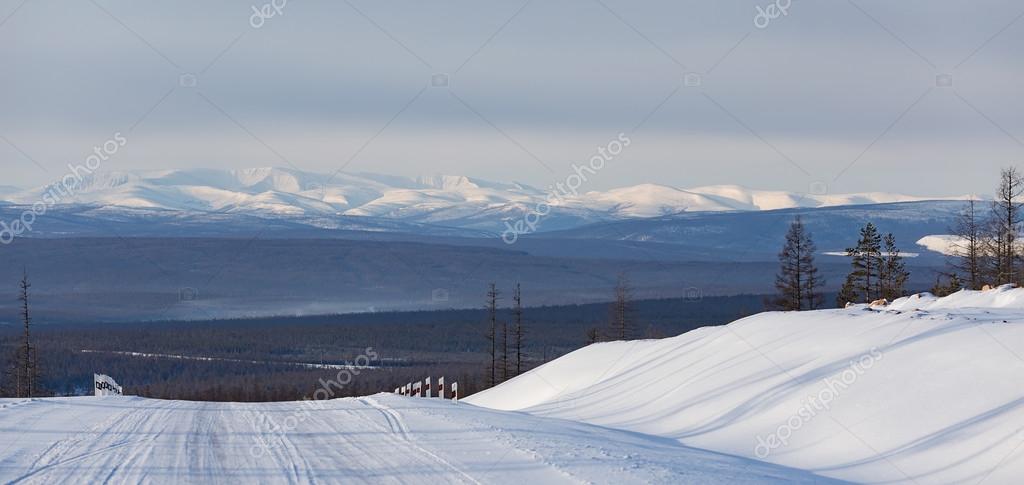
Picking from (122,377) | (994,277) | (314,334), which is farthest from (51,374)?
(994,277)

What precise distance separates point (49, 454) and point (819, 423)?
908 cm

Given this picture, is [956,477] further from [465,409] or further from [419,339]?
[419,339]

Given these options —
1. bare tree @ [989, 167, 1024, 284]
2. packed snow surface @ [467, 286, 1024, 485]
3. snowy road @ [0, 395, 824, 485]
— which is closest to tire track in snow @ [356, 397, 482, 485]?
snowy road @ [0, 395, 824, 485]

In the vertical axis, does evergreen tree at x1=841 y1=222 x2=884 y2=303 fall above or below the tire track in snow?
above

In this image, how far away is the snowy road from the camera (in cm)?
1204

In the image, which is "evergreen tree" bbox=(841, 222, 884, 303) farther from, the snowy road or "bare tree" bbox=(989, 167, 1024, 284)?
the snowy road

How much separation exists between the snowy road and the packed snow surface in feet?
3.30

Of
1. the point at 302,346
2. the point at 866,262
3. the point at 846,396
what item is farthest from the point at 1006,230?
the point at 302,346

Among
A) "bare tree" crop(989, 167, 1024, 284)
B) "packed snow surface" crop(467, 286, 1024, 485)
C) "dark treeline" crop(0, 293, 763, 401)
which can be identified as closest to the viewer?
"packed snow surface" crop(467, 286, 1024, 485)

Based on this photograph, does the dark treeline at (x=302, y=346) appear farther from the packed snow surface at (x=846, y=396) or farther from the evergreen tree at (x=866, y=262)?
the packed snow surface at (x=846, y=396)

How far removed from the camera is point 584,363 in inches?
1137

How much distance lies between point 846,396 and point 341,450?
639cm

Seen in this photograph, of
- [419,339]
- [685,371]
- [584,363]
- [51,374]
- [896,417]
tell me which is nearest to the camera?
[896,417]

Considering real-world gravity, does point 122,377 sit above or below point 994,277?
below
